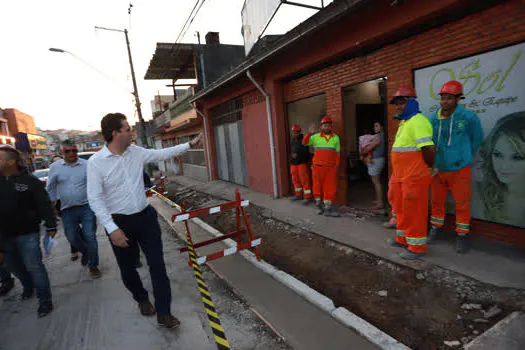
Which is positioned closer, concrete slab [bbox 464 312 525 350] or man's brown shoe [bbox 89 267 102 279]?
concrete slab [bbox 464 312 525 350]

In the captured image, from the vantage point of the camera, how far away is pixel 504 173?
348 cm

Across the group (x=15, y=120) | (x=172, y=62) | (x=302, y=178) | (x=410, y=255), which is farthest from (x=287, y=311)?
(x=15, y=120)

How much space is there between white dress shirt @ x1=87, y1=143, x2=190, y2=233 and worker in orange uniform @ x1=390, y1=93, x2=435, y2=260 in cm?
294

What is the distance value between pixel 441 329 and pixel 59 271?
517cm

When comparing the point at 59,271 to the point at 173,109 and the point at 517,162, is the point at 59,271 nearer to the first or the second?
the point at 517,162

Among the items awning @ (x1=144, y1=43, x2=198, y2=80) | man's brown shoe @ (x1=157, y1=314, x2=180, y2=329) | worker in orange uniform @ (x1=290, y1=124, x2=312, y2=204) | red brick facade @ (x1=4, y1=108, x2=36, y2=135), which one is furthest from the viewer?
red brick facade @ (x1=4, y1=108, x2=36, y2=135)

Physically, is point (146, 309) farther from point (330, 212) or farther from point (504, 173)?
point (504, 173)

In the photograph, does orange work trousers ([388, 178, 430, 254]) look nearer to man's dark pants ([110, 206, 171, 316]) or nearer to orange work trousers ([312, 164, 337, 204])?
orange work trousers ([312, 164, 337, 204])

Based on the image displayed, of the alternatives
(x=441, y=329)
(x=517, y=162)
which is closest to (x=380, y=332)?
(x=441, y=329)

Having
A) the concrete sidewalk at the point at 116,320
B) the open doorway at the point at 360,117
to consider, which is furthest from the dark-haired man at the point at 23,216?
the open doorway at the point at 360,117

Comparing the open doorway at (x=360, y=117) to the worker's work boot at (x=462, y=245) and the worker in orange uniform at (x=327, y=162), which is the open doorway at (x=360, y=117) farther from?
the worker's work boot at (x=462, y=245)

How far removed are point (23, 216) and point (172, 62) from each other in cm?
1460

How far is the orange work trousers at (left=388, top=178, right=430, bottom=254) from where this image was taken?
3.34m

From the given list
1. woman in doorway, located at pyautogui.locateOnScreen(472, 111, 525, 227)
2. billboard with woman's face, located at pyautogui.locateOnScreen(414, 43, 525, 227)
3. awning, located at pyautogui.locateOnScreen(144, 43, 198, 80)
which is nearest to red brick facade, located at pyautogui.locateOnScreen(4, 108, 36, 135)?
awning, located at pyautogui.locateOnScreen(144, 43, 198, 80)
